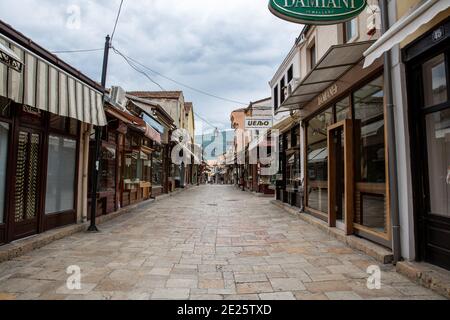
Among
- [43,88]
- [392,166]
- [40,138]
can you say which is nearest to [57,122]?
[40,138]

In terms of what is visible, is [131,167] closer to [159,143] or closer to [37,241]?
[159,143]

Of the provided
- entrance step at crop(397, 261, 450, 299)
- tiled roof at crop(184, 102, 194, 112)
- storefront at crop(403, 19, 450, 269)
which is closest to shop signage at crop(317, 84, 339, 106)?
storefront at crop(403, 19, 450, 269)

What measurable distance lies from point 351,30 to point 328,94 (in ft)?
5.09

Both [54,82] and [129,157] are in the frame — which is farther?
[129,157]

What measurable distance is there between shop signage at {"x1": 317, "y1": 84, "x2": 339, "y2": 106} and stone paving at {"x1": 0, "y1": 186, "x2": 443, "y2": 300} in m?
3.40

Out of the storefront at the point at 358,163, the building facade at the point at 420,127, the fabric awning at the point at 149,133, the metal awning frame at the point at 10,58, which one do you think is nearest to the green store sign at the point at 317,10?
the building facade at the point at 420,127

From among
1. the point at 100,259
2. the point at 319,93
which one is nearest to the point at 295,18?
the point at 319,93

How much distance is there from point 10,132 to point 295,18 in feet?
17.5

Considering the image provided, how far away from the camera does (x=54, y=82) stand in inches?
220

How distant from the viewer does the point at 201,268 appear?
4.74 meters

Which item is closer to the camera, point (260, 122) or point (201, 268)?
point (201, 268)

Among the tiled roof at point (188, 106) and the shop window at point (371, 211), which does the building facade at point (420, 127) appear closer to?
the shop window at point (371, 211)
